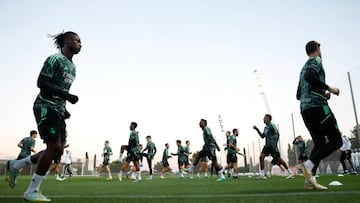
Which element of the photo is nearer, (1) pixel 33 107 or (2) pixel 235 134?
(1) pixel 33 107

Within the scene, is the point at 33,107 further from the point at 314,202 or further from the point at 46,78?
the point at 314,202

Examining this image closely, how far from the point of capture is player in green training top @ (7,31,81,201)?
360 cm

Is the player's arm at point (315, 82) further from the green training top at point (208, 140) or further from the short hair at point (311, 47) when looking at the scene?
the green training top at point (208, 140)

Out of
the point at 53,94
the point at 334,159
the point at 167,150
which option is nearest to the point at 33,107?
the point at 53,94

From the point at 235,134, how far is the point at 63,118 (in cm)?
1183

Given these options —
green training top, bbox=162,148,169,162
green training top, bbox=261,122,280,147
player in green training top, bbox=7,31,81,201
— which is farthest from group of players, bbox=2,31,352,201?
green training top, bbox=162,148,169,162

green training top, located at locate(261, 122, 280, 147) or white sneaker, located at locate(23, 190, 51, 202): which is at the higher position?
green training top, located at locate(261, 122, 280, 147)

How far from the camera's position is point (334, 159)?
72.5ft

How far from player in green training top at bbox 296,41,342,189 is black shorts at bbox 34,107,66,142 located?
3814 mm

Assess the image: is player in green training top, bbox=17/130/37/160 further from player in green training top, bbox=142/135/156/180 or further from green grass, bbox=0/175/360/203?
player in green training top, bbox=142/135/156/180

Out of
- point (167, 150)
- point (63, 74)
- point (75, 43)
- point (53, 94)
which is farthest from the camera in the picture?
point (167, 150)

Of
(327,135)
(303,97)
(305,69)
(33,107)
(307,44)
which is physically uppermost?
→ (307,44)

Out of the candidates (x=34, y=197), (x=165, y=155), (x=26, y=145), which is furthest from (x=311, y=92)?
(x=165, y=155)

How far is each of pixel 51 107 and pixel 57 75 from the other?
17.1 inches
